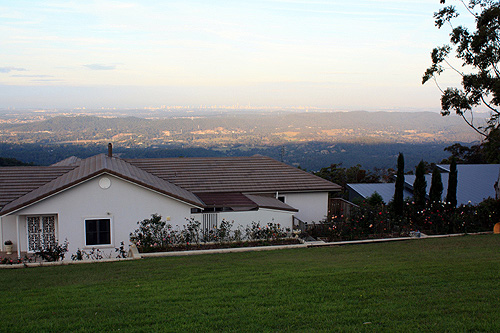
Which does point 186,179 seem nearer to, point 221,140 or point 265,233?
point 265,233

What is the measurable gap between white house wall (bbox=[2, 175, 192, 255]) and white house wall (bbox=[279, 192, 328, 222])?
6.69 metres

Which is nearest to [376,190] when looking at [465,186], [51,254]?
[465,186]

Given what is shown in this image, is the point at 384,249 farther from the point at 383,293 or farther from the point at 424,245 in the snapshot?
the point at 383,293

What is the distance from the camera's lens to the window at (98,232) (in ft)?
53.9

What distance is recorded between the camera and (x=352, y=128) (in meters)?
197

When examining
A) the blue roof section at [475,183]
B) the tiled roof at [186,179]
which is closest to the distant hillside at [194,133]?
the blue roof section at [475,183]

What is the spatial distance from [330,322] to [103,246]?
11678 millimetres

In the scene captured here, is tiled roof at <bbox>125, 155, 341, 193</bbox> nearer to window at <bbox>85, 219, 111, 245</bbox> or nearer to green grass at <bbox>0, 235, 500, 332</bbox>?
window at <bbox>85, 219, 111, 245</bbox>

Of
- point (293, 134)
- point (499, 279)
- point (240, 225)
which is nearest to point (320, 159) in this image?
point (293, 134)

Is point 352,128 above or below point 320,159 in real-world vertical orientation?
above

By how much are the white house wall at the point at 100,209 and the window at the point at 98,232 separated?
0.16m

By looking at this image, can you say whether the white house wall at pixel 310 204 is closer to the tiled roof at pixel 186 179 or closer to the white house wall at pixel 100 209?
the tiled roof at pixel 186 179

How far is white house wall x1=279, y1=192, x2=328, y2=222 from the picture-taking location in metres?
21.8

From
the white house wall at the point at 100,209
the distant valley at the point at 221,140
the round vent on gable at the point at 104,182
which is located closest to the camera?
the white house wall at the point at 100,209
